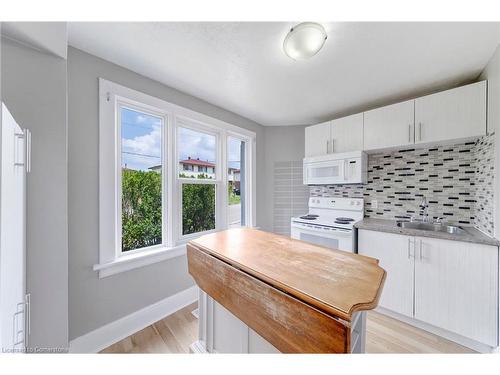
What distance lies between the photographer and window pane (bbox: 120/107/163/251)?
1.93 meters

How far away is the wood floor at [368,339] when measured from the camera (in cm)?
162

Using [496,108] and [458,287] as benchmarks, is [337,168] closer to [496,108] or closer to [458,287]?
[496,108]

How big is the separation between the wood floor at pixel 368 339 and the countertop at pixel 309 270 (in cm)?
99

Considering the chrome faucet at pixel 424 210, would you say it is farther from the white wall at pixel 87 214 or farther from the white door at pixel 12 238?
the white door at pixel 12 238

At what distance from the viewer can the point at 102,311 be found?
166 cm

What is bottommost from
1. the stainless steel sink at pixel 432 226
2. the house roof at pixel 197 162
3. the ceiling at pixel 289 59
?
the stainless steel sink at pixel 432 226

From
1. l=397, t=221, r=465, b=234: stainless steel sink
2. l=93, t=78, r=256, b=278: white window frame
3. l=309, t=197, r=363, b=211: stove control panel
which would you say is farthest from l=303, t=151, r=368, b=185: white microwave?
l=93, t=78, r=256, b=278: white window frame

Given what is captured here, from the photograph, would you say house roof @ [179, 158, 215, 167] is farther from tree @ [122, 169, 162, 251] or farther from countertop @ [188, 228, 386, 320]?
countertop @ [188, 228, 386, 320]

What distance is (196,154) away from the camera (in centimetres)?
252

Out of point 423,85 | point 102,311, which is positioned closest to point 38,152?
point 102,311

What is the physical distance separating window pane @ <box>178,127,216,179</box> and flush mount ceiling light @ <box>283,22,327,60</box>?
4.88 ft

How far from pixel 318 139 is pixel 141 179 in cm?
235

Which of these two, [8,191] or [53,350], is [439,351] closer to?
[53,350]

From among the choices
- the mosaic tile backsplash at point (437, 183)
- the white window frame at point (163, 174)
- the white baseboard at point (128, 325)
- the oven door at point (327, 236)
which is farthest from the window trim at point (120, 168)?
the mosaic tile backsplash at point (437, 183)
